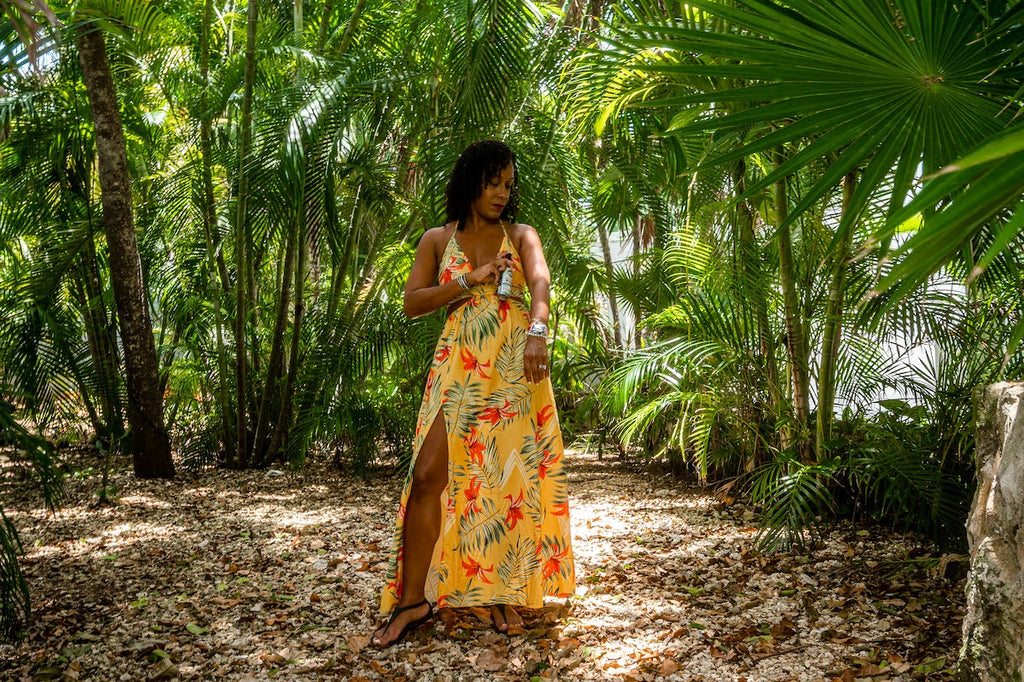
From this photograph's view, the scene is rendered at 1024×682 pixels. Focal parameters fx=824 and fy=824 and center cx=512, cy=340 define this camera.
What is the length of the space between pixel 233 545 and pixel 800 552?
8.89ft

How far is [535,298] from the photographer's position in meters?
2.84

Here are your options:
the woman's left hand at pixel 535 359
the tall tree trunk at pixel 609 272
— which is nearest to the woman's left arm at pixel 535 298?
the woman's left hand at pixel 535 359

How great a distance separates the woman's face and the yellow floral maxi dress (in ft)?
0.37

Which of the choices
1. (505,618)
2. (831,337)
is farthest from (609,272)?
(505,618)

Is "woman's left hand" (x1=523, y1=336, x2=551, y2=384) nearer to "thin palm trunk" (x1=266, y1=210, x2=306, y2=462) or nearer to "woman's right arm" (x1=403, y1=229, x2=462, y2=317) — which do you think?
"woman's right arm" (x1=403, y1=229, x2=462, y2=317)

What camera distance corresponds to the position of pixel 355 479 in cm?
596

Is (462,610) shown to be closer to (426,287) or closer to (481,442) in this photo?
(481,442)

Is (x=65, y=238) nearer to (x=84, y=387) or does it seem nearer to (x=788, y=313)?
(x=84, y=387)

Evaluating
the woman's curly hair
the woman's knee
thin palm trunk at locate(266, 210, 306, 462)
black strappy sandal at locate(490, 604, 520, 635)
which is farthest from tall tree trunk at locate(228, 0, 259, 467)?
black strappy sandal at locate(490, 604, 520, 635)

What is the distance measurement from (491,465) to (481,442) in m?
0.09

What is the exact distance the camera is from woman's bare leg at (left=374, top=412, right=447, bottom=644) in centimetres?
286

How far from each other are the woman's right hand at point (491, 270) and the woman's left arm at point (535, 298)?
0.10 meters

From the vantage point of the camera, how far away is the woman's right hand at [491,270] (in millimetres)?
2816

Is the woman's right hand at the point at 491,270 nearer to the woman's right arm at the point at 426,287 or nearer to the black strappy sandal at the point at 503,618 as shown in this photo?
the woman's right arm at the point at 426,287
